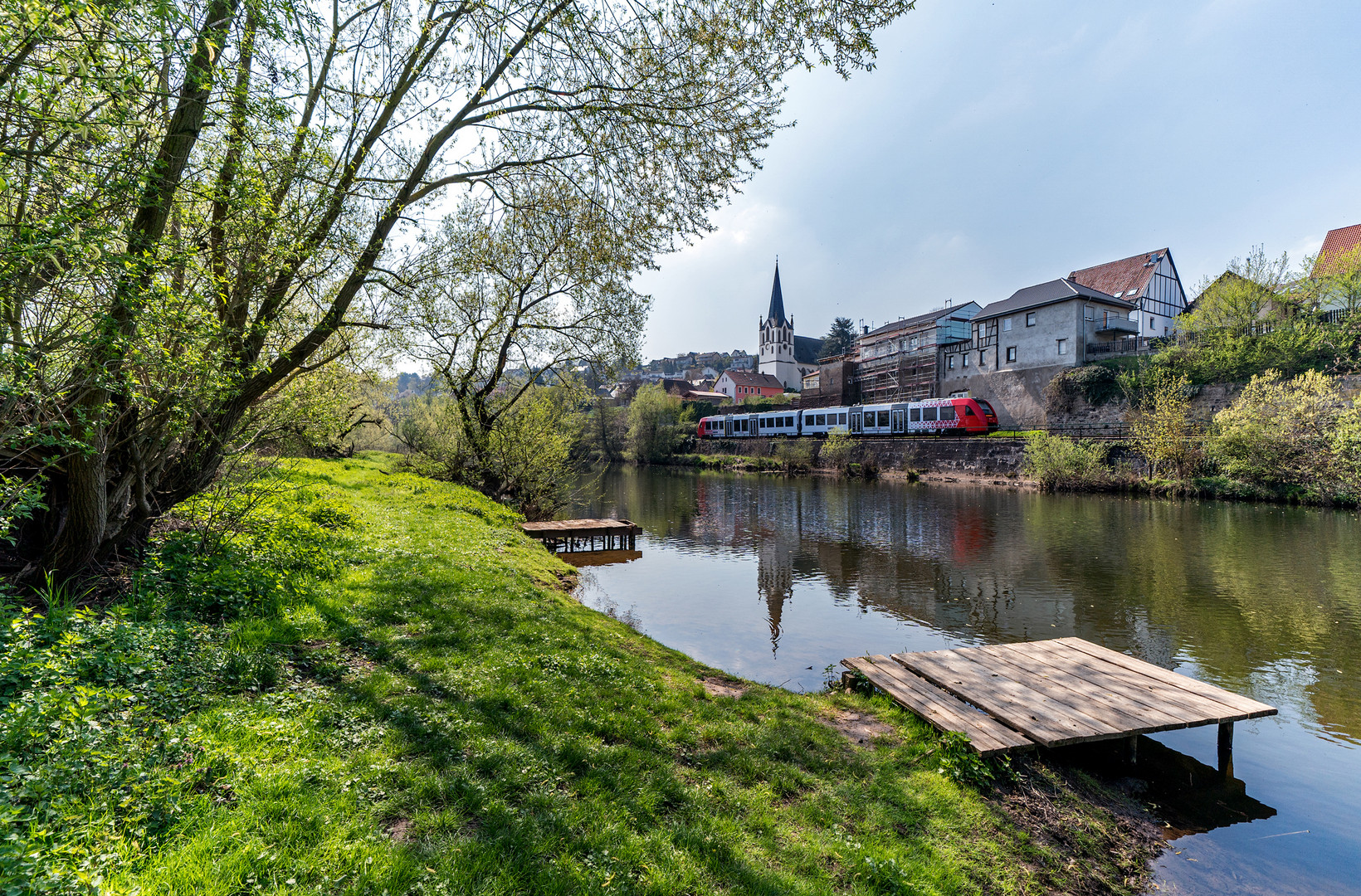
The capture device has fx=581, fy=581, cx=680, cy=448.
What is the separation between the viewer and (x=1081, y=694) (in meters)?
5.80

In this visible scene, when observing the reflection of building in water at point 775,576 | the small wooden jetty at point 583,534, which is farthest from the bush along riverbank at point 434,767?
the small wooden jetty at point 583,534

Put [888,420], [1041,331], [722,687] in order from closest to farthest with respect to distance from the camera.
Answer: [722,687]
[888,420]
[1041,331]

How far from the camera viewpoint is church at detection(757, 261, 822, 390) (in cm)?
8938

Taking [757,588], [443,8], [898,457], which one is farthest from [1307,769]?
[898,457]

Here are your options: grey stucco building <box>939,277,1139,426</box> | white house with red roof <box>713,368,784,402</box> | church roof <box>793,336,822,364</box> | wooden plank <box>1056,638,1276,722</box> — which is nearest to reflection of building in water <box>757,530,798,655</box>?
wooden plank <box>1056,638,1276,722</box>

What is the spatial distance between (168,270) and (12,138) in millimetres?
1126

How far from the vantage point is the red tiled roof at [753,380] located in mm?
87300

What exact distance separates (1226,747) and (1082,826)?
91.5 inches

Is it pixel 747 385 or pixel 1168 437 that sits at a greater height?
pixel 747 385

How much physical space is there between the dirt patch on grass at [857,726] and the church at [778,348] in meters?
85.0

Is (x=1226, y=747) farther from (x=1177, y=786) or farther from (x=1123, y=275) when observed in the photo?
(x=1123, y=275)

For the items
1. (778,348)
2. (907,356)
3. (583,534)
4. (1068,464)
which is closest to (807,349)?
(778,348)

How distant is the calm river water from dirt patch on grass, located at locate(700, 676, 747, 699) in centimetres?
111

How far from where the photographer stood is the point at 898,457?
38.3 m
